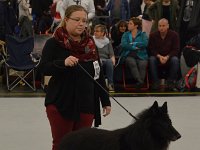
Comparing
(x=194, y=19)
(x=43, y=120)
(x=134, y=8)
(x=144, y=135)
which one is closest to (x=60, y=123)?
(x=144, y=135)

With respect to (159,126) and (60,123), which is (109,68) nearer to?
(60,123)

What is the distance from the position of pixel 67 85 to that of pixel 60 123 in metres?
0.31

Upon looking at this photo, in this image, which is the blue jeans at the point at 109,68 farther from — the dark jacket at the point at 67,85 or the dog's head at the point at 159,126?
the dog's head at the point at 159,126

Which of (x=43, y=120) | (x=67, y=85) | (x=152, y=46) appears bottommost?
(x=43, y=120)

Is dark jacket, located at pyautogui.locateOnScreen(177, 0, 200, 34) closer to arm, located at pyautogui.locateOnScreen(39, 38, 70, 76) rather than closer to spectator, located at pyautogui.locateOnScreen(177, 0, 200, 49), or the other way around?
spectator, located at pyautogui.locateOnScreen(177, 0, 200, 49)

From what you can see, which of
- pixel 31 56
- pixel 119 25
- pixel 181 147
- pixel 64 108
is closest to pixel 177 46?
pixel 119 25

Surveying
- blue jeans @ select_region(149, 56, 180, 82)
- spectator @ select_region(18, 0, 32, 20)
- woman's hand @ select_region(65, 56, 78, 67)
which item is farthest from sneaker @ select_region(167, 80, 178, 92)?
woman's hand @ select_region(65, 56, 78, 67)

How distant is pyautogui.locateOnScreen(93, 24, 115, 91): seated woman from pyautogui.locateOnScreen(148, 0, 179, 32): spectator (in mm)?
1410

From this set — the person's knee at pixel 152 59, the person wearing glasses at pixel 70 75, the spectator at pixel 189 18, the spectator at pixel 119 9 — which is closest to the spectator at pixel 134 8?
the spectator at pixel 119 9

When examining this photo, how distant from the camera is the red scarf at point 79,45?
388 centimetres

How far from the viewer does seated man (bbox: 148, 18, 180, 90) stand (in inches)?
391

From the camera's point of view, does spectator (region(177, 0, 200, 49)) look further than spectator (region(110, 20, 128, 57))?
Yes

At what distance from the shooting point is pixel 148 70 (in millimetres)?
10141

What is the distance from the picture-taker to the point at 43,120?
721cm
